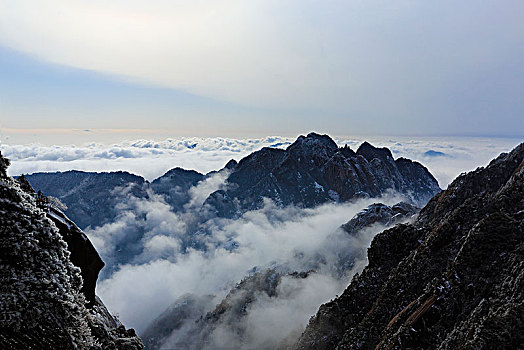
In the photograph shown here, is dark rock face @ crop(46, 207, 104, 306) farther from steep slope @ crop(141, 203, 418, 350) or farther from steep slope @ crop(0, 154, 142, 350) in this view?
steep slope @ crop(141, 203, 418, 350)

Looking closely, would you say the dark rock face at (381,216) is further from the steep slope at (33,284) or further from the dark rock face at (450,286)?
the steep slope at (33,284)

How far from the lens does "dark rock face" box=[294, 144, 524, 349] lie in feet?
79.3

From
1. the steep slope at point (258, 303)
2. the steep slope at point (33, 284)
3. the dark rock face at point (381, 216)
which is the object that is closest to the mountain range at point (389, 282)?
the steep slope at point (33, 284)

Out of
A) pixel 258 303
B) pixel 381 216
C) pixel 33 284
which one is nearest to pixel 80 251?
pixel 33 284

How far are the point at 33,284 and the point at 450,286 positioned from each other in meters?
37.5

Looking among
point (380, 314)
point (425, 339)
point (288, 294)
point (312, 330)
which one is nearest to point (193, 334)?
point (288, 294)

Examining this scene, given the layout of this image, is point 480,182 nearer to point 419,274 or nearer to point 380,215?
point 419,274

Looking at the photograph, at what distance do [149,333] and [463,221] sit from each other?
185 m

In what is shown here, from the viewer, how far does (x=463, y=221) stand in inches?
1720

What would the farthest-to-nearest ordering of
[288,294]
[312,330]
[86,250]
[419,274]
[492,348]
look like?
[288,294]
[312,330]
[419,274]
[86,250]
[492,348]

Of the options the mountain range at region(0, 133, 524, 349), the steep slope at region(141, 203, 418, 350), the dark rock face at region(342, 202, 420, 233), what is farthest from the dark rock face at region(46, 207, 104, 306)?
the dark rock face at region(342, 202, 420, 233)

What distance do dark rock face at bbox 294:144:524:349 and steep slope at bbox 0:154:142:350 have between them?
1064 inches

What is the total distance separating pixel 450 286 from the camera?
104 ft

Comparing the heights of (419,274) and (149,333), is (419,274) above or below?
above
